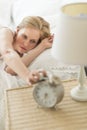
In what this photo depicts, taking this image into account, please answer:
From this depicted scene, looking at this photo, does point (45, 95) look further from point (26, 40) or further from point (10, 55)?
point (26, 40)

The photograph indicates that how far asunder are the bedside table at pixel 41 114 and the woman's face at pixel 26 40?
0.37 m

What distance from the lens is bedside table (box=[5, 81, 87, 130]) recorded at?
43.8 inches

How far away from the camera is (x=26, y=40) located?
1629 mm

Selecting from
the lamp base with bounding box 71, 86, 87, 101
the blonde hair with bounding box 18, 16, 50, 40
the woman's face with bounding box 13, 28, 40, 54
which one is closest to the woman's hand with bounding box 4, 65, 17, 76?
the woman's face with bounding box 13, 28, 40, 54

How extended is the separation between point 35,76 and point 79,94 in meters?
0.22

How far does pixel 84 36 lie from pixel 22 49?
61 cm

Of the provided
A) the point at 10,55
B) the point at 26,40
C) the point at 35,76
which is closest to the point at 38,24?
the point at 26,40

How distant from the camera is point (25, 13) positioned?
198 cm

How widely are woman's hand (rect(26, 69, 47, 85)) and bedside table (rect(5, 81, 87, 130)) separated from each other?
7 centimetres

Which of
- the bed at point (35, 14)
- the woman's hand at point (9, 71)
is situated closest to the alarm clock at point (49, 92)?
the bed at point (35, 14)

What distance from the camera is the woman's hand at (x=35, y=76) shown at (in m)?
1.34

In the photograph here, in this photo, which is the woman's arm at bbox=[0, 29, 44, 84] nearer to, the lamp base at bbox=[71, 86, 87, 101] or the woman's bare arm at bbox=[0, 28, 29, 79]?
the woman's bare arm at bbox=[0, 28, 29, 79]

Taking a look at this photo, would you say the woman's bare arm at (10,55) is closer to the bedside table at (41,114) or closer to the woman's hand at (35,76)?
the woman's hand at (35,76)

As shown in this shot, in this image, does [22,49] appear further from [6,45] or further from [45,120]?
[45,120]
